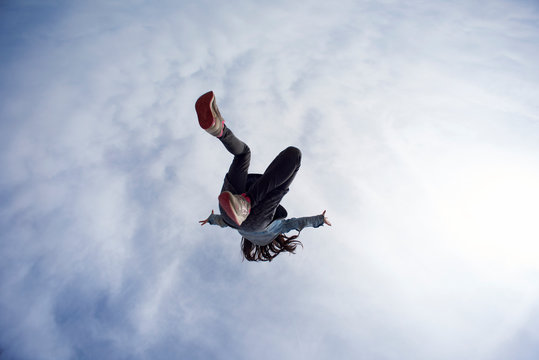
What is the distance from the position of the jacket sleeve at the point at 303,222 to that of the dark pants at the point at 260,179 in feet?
1.61

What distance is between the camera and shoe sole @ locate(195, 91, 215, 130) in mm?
2164

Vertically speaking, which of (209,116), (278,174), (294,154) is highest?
(209,116)

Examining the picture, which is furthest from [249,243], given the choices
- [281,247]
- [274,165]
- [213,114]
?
[213,114]

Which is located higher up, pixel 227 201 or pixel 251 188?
pixel 227 201

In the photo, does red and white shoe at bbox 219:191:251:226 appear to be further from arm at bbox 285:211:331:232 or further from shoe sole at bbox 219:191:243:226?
arm at bbox 285:211:331:232

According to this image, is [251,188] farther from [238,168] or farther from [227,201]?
[227,201]

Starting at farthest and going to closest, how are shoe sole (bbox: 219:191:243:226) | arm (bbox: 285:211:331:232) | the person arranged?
1. arm (bbox: 285:211:331:232)
2. the person
3. shoe sole (bbox: 219:191:243:226)

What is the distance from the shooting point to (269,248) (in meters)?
3.61

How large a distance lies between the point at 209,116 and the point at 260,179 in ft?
2.63

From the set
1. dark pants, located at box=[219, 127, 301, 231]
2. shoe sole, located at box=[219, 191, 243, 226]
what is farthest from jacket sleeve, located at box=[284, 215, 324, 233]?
shoe sole, located at box=[219, 191, 243, 226]

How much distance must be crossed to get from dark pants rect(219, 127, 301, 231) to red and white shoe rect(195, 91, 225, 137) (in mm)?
103

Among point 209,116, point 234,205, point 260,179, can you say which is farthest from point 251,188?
point 209,116

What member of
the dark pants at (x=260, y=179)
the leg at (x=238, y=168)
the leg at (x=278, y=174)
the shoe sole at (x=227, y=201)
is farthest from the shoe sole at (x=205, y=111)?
the leg at (x=278, y=174)

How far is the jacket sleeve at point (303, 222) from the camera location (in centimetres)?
305
